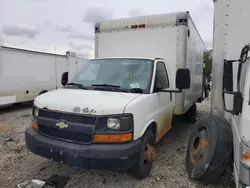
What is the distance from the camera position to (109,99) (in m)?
3.12

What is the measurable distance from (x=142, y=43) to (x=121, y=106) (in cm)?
285

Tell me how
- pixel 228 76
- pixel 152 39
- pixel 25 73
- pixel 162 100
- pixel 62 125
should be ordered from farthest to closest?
pixel 25 73
pixel 152 39
pixel 162 100
pixel 62 125
pixel 228 76

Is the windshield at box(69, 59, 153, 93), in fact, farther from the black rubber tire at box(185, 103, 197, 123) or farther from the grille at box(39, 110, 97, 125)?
the black rubber tire at box(185, 103, 197, 123)

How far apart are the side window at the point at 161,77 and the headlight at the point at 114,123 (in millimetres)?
1326

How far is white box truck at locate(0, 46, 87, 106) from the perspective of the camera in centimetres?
933

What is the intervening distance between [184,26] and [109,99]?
287 cm

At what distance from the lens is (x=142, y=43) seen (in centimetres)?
534

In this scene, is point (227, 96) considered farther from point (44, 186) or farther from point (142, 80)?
point (44, 186)

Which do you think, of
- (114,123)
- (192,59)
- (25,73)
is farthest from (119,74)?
(25,73)

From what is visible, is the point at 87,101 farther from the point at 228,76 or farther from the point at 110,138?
the point at 228,76

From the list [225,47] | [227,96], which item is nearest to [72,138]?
[227,96]

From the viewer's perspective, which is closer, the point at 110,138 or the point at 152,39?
the point at 110,138

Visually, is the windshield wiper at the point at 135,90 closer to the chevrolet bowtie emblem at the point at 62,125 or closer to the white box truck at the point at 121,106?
the white box truck at the point at 121,106

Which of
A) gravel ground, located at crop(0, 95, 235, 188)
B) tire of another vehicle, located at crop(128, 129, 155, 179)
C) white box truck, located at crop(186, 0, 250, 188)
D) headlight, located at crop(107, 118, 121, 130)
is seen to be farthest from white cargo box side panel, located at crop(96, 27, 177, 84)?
headlight, located at crop(107, 118, 121, 130)
